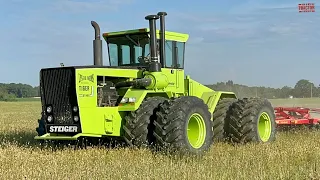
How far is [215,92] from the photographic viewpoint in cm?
1191

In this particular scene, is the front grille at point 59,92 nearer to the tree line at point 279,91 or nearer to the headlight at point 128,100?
the headlight at point 128,100

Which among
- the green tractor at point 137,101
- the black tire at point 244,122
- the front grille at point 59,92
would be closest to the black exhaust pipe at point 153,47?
the green tractor at point 137,101

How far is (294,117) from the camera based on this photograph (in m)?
14.3

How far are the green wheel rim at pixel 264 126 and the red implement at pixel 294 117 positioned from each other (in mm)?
1196

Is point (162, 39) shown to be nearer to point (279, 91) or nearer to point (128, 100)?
point (128, 100)

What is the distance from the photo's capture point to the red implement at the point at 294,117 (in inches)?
527

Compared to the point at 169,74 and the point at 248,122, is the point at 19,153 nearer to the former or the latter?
the point at 169,74

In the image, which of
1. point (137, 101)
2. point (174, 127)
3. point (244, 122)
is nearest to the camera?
point (174, 127)

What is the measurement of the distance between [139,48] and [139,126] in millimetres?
2247

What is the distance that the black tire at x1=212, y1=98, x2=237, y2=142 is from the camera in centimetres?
1139

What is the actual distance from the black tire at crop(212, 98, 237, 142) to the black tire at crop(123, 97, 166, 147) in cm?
266

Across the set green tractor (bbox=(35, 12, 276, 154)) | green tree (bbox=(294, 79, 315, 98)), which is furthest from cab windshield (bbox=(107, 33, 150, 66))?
green tree (bbox=(294, 79, 315, 98))

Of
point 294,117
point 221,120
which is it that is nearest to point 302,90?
point 294,117

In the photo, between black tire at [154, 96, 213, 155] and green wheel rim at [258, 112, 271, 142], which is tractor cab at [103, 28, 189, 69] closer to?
black tire at [154, 96, 213, 155]
